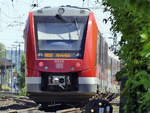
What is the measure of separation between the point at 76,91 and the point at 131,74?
845cm

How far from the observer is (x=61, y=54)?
12727mm

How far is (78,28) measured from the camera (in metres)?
12.8

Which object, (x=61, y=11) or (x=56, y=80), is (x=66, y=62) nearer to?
(x=56, y=80)

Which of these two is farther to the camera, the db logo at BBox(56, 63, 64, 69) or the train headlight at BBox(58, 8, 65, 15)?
the train headlight at BBox(58, 8, 65, 15)

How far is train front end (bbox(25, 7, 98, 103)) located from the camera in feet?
41.0

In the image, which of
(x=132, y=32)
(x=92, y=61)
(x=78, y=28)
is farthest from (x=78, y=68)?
(x=132, y=32)

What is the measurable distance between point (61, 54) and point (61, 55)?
0.04 meters

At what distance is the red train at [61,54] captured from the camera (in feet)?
41.0

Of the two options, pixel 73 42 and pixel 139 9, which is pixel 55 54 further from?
pixel 139 9

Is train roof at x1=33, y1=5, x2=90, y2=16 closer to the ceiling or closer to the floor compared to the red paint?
closer to the ceiling

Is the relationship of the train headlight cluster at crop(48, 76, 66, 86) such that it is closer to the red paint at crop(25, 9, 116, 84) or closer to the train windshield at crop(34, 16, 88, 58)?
the red paint at crop(25, 9, 116, 84)

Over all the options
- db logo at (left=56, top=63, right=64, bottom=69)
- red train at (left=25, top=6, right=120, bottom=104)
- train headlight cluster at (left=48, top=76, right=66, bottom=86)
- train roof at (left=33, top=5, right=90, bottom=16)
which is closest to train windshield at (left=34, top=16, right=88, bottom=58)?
red train at (left=25, top=6, right=120, bottom=104)

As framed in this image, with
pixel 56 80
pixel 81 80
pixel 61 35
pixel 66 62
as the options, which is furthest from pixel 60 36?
pixel 81 80

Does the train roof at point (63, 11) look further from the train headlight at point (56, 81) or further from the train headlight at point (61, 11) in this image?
the train headlight at point (56, 81)
